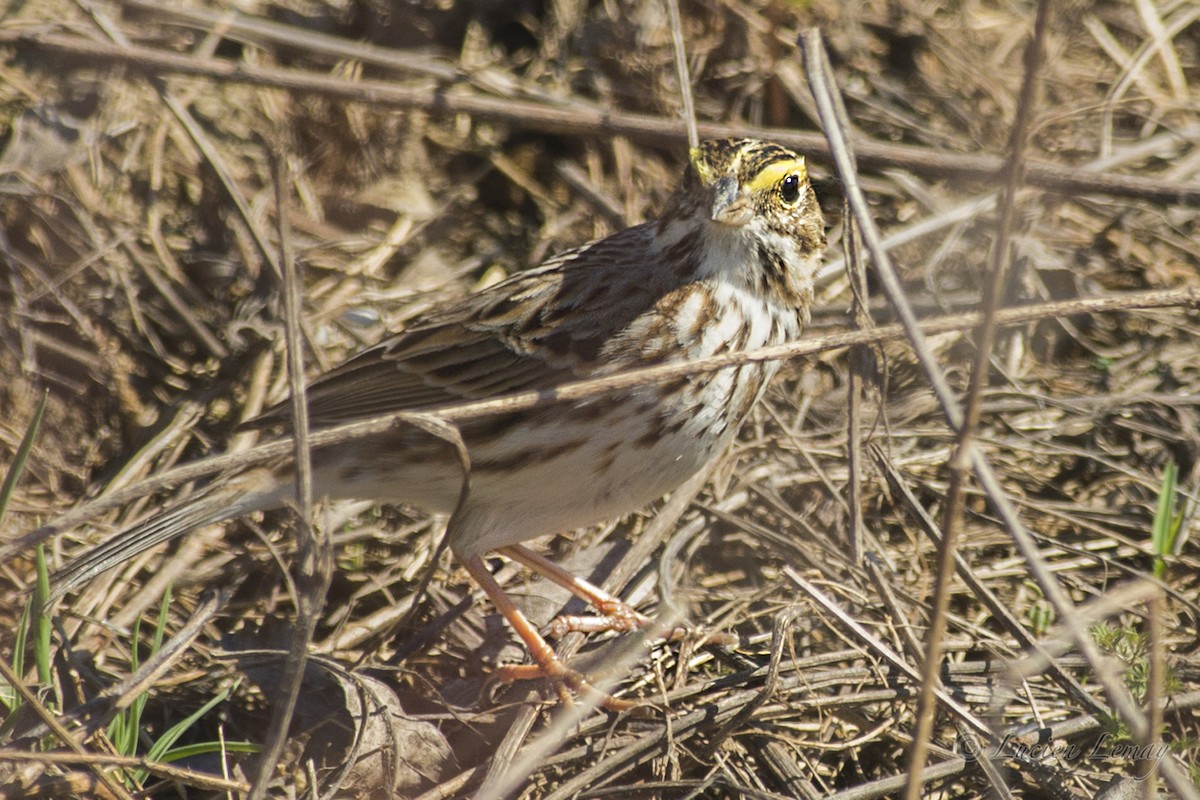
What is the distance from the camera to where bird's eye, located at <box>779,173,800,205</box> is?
3.93 metres

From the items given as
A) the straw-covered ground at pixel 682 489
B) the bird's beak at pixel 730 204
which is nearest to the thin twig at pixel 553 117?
the straw-covered ground at pixel 682 489

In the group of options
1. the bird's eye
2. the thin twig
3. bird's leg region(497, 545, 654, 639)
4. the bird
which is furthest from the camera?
the thin twig

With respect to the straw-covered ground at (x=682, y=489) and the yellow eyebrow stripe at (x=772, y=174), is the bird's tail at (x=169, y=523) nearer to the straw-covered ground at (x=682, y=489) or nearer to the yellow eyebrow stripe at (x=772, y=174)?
the straw-covered ground at (x=682, y=489)

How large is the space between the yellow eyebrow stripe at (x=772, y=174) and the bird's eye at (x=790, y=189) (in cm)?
2

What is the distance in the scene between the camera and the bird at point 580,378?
12.5 ft

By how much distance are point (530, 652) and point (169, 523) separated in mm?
1215

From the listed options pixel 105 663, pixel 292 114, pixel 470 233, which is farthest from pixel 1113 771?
pixel 292 114

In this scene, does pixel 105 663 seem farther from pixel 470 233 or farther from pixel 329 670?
pixel 470 233

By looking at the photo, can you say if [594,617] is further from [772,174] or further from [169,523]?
[772,174]

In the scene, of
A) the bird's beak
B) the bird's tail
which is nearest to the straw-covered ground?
the bird's tail

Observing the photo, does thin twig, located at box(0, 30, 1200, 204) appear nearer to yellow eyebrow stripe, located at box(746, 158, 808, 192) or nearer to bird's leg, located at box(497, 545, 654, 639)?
yellow eyebrow stripe, located at box(746, 158, 808, 192)

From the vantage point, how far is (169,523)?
3957mm

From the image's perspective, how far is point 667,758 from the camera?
3.68 m

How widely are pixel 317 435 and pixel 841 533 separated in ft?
7.84
